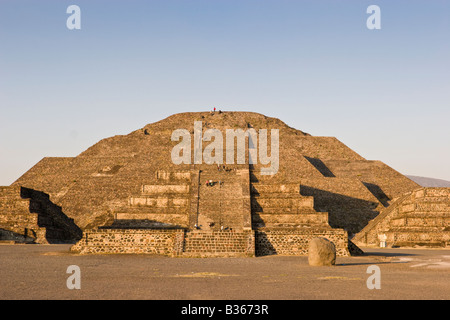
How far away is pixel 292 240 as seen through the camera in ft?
75.4

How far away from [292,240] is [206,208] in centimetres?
659

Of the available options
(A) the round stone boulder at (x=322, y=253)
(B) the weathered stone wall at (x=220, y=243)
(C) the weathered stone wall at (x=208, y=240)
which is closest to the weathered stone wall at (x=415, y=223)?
(C) the weathered stone wall at (x=208, y=240)

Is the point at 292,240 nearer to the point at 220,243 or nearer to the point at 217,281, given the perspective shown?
the point at 220,243

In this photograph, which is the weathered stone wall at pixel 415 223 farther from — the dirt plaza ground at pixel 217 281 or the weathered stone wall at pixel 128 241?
the weathered stone wall at pixel 128 241

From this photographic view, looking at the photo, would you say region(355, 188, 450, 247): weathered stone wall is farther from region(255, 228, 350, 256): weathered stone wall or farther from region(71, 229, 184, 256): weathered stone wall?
region(71, 229, 184, 256): weathered stone wall

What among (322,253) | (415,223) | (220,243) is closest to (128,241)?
(220,243)

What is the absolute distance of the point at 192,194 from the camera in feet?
97.5

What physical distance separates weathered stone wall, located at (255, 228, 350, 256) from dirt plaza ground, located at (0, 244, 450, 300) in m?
4.96

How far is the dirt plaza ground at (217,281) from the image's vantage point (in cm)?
1022

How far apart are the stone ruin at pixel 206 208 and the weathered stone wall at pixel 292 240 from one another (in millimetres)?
44

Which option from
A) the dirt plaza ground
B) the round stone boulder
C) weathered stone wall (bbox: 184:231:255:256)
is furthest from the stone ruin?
the round stone boulder

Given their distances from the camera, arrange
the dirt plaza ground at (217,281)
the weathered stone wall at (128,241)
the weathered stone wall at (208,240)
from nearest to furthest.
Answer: the dirt plaza ground at (217,281), the weathered stone wall at (208,240), the weathered stone wall at (128,241)

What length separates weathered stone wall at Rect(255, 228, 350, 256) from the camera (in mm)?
22812
